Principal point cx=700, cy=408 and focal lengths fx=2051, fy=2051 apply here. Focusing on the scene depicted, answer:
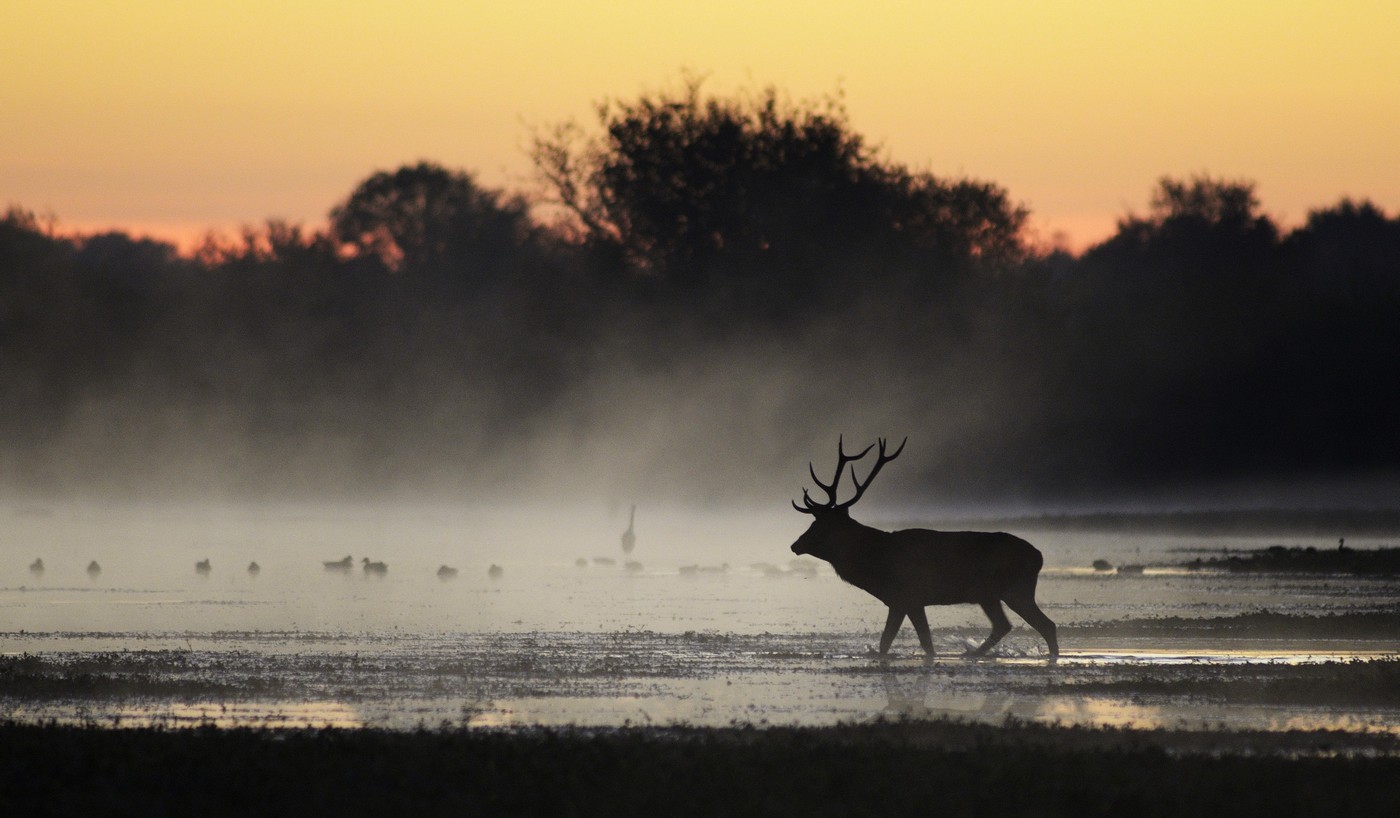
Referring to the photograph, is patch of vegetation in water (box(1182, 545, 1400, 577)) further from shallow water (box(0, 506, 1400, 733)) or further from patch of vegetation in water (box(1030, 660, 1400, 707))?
patch of vegetation in water (box(1030, 660, 1400, 707))

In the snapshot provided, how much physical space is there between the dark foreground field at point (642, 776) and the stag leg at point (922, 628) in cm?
662

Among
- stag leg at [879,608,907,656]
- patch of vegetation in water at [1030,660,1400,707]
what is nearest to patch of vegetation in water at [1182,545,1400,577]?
stag leg at [879,608,907,656]

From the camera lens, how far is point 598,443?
216ft

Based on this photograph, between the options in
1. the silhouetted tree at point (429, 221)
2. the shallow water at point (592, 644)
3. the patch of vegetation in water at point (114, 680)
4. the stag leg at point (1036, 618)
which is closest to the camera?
the shallow water at point (592, 644)

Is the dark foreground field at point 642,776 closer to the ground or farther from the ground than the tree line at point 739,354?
closer to the ground

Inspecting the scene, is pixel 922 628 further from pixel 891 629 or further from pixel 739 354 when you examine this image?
pixel 739 354

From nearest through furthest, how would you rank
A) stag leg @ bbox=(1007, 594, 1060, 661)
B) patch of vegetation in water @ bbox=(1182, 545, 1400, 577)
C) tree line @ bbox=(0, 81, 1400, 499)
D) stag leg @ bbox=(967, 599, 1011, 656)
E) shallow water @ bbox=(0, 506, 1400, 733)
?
shallow water @ bbox=(0, 506, 1400, 733)
stag leg @ bbox=(1007, 594, 1060, 661)
stag leg @ bbox=(967, 599, 1011, 656)
patch of vegetation in water @ bbox=(1182, 545, 1400, 577)
tree line @ bbox=(0, 81, 1400, 499)

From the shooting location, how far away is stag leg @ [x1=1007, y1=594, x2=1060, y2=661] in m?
19.8

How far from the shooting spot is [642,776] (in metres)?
11.4

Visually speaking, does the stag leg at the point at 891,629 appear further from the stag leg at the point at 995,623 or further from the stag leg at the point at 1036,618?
the stag leg at the point at 1036,618

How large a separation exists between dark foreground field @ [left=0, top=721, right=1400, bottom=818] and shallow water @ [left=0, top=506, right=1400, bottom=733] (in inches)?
61.9

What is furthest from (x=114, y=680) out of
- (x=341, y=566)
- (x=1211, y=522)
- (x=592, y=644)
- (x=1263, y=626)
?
(x=1211, y=522)

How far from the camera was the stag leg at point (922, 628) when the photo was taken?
64.6 ft

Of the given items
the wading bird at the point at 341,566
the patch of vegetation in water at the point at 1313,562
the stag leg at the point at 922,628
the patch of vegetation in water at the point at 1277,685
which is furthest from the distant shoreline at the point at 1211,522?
the patch of vegetation in water at the point at 1277,685
